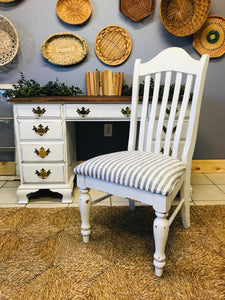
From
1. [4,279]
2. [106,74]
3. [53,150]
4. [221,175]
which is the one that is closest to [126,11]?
[106,74]

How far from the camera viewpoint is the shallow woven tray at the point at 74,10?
6.78ft

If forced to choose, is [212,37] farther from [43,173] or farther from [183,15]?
[43,173]

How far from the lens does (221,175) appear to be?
2.42 meters

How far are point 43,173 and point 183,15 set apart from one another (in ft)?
5.78

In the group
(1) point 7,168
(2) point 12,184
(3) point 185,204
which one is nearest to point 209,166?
(3) point 185,204

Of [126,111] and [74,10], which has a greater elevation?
[74,10]

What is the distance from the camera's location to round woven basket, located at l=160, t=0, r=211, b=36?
200cm

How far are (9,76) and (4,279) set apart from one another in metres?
1.74

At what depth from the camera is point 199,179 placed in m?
2.32

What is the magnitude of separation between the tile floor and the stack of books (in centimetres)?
87

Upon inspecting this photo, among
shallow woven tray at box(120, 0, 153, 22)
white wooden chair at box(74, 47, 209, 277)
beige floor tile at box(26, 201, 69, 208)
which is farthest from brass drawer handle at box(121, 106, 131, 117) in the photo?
shallow woven tray at box(120, 0, 153, 22)

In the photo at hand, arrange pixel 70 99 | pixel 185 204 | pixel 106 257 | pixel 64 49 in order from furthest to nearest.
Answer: pixel 64 49 < pixel 70 99 < pixel 185 204 < pixel 106 257

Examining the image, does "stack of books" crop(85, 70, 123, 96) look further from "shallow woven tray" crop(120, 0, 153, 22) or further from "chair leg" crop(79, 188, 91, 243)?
"chair leg" crop(79, 188, 91, 243)

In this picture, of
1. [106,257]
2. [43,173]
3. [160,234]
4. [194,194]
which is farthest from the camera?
[194,194]
